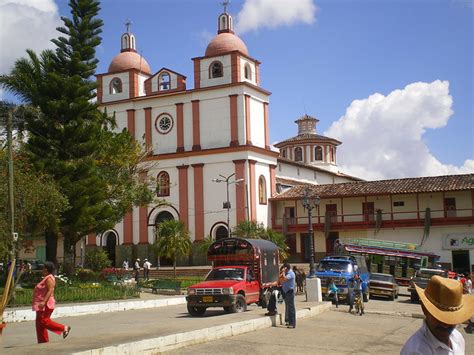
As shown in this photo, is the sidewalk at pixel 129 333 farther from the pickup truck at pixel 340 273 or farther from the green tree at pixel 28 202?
the green tree at pixel 28 202

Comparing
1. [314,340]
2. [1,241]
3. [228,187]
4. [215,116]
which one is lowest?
[314,340]

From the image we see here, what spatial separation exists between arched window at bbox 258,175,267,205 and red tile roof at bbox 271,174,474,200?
77 centimetres

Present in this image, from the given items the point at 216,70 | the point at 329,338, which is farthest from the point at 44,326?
the point at 216,70

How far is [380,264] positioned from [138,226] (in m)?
20.3

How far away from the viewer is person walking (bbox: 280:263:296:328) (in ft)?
48.0

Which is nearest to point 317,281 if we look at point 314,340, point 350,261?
point 350,261

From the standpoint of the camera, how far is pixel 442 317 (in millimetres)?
3664

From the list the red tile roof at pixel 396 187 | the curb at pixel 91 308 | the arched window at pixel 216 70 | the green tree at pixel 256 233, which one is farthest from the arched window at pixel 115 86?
the curb at pixel 91 308

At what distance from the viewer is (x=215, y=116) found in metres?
46.7

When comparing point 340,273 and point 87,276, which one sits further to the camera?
Result: point 87,276

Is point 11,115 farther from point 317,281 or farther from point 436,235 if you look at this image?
point 436,235

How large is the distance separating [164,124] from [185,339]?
126ft

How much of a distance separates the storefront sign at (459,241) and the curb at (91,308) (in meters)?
24.4

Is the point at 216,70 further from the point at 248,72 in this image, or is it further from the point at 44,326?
the point at 44,326
